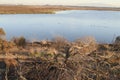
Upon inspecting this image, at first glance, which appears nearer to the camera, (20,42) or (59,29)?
(20,42)

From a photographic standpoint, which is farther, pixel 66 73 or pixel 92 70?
pixel 92 70

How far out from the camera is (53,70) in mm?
4488

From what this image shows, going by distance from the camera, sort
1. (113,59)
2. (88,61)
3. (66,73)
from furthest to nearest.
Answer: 1. (113,59)
2. (88,61)
3. (66,73)

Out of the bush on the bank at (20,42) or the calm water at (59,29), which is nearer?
the bush on the bank at (20,42)

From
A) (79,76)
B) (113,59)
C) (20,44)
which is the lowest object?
(20,44)

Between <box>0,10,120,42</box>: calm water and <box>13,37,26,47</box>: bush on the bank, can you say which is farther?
<box>0,10,120,42</box>: calm water

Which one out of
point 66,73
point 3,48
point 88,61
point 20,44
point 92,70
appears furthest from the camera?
point 20,44

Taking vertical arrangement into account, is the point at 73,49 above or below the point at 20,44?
above

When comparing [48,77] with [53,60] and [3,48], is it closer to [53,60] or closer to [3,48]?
[53,60]

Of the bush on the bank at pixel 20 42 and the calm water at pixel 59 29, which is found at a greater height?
the bush on the bank at pixel 20 42

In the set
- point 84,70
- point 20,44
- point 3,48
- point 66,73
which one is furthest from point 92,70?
point 20,44

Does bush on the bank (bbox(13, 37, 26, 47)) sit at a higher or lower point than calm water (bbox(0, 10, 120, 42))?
higher

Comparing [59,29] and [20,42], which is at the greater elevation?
[20,42]

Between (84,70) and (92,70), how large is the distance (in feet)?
0.58
